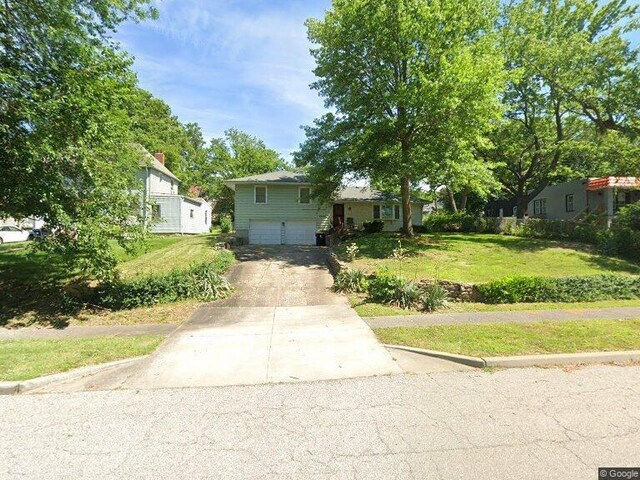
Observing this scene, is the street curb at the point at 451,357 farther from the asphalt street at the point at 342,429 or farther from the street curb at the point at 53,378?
the street curb at the point at 53,378

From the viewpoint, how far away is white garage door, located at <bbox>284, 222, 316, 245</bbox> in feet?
78.1

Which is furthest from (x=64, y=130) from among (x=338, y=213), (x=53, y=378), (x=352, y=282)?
(x=338, y=213)

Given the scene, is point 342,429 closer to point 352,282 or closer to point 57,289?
point 352,282

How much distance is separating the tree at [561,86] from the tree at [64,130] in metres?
16.7

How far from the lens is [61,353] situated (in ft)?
22.6

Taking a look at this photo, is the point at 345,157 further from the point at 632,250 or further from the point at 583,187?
the point at 583,187

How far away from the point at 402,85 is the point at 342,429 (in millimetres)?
15174

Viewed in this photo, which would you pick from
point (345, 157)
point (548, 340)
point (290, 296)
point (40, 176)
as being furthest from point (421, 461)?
point (345, 157)

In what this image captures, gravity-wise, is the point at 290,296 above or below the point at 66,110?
below

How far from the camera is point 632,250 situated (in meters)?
16.5

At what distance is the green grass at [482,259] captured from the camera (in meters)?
Result: 13.6

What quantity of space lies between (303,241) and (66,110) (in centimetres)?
1596

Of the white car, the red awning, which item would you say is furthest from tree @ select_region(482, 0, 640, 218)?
the white car

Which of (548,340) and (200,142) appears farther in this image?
(200,142)
